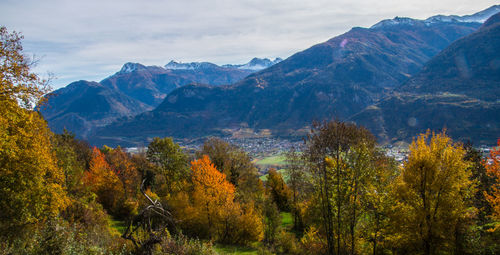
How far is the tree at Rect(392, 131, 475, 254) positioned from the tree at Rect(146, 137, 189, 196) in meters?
32.2

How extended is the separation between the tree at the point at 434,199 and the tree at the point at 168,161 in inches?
1269

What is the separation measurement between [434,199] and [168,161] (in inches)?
1491

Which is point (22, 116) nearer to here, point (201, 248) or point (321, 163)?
point (201, 248)

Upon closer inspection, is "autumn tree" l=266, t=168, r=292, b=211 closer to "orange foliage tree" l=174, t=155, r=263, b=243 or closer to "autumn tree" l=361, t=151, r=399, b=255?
"orange foliage tree" l=174, t=155, r=263, b=243

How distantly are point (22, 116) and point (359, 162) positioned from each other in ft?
84.7

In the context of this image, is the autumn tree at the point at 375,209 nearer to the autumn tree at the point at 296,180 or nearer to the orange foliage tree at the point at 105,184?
the autumn tree at the point at 296,180

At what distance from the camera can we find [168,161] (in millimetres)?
46750

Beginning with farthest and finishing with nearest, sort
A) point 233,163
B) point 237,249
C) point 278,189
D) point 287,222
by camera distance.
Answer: point 278,189 < point 287,222 < point 233,163 < point 237,249

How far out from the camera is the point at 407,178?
2603 cm

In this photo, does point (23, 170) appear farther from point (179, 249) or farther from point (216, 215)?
point (216, 215)

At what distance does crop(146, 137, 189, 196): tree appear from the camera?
151 feet

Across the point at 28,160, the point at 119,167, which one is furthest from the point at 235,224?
the point at 119,167

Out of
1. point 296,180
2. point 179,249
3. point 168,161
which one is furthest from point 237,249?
point 168,161

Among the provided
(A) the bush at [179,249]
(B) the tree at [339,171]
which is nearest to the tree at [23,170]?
(A) the bush at [179,249]
